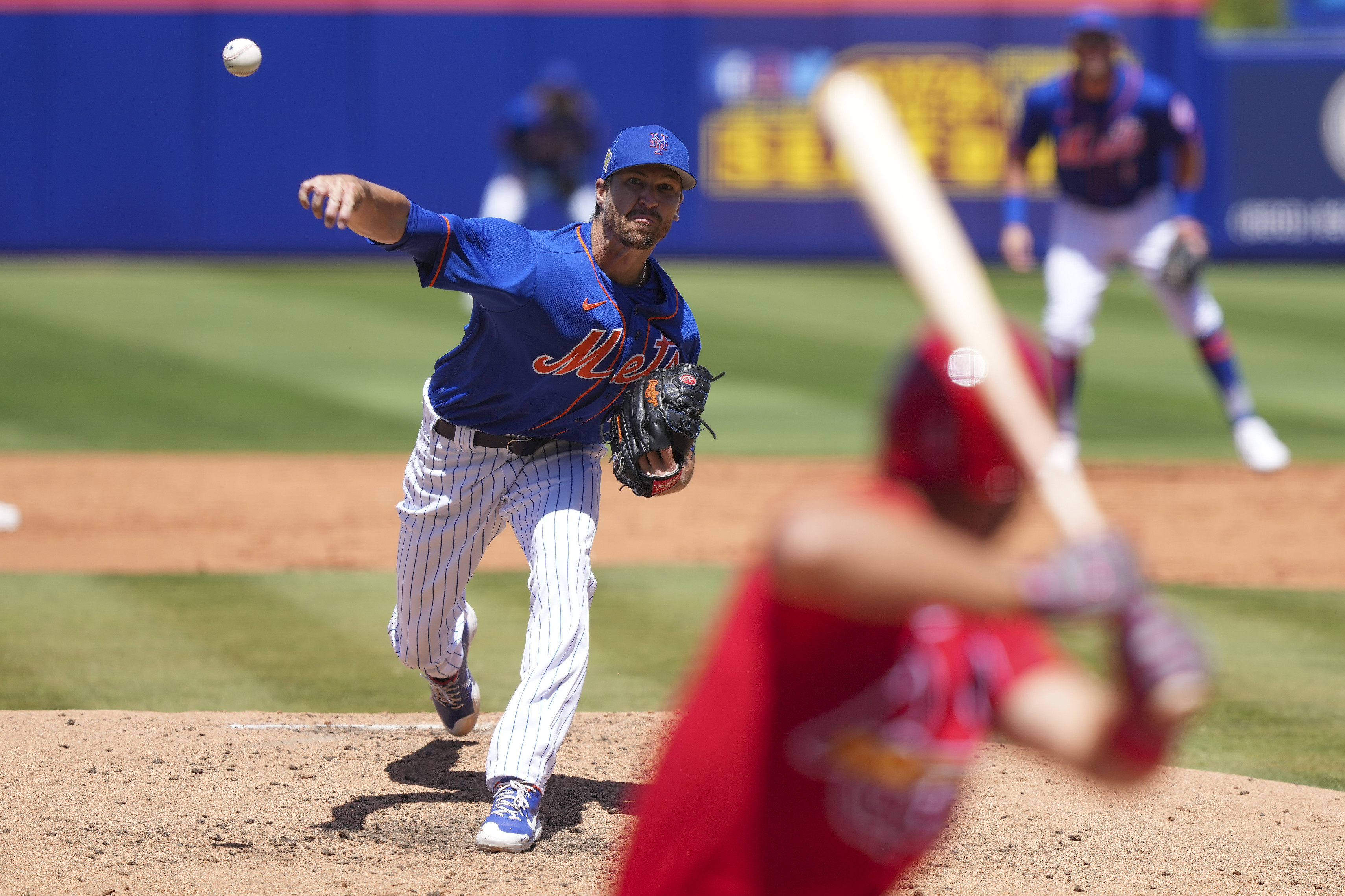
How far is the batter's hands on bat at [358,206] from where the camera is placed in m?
4.14

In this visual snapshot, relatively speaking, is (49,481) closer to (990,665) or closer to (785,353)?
(785,353)

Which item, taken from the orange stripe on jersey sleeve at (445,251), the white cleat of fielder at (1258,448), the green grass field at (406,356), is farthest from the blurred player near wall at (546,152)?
the orange stripe on jersey sleeve at (445,251)

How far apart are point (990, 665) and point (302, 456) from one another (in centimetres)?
924

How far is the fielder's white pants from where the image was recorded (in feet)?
32.7

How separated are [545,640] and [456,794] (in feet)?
2.50

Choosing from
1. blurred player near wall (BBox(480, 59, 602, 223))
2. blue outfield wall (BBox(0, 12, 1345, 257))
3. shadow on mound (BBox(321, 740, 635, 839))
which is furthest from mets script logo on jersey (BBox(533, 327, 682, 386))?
blue outfield wall (BBox(0, 12, 1345, 257))

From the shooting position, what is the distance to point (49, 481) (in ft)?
33.9

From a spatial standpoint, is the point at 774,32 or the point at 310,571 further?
the point at 774,32

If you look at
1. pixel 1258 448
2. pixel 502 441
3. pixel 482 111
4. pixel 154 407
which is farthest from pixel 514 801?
pixel 482 111

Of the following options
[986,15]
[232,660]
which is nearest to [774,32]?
[986,15]

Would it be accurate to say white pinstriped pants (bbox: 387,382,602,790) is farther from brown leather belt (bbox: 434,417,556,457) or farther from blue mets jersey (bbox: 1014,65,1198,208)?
blue mets jersey (bbox: 1014,65,1198,208)

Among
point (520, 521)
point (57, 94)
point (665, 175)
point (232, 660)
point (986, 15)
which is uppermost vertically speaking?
point (986, 15)

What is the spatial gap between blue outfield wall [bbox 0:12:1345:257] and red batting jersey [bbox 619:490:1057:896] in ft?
61.4

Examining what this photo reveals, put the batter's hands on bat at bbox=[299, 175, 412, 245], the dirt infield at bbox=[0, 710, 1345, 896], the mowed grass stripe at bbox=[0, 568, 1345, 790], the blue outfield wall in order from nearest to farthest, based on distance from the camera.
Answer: the batter's hands on bat at bbox=[299, 175, 412, 245], the dirt infield at bbox=[0, 710, 1345, 896], the mowed grass stripe at bbox=[0, 568, 1345, 790], the blue outfield wall
